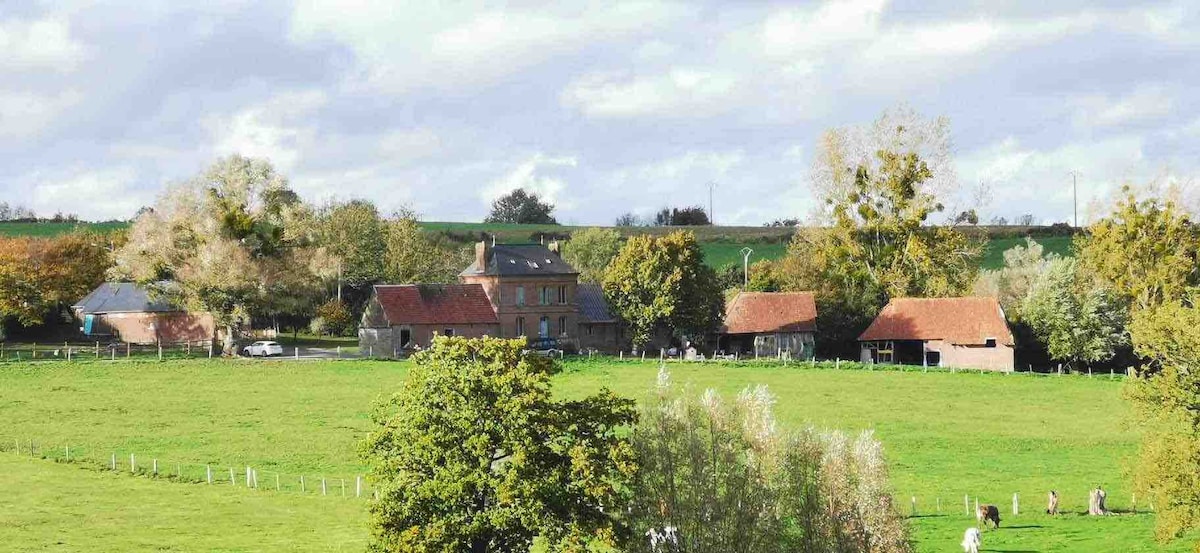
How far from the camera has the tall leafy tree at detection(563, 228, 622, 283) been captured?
125 meters

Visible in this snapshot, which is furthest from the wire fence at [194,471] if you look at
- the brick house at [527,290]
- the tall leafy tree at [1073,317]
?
the tall leafy tree at [1073,317]

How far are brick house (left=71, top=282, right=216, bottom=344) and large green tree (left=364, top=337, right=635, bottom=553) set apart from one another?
2612 inches

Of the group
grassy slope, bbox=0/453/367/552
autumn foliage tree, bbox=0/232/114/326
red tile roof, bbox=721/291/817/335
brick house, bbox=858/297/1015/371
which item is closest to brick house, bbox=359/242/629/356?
red tile roof, bbox=721/291/817/335

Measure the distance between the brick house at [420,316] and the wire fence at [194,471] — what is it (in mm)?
32106

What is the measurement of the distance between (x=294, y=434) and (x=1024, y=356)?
50765 mm

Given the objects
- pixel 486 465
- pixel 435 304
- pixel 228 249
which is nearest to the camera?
pixel 486 465

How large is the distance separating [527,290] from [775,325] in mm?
16858

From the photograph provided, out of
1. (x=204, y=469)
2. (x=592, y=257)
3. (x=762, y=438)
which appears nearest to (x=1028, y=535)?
(x=762, y=438)

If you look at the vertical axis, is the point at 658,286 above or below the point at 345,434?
above

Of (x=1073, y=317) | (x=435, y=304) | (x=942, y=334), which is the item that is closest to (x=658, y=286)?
(x=435, y=304)

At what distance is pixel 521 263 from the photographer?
309ft

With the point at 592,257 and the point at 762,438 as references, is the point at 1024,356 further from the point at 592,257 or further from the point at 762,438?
the point at 762,438

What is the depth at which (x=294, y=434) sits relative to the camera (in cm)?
6047

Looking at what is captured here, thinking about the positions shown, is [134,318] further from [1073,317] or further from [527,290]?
[1073,317]
